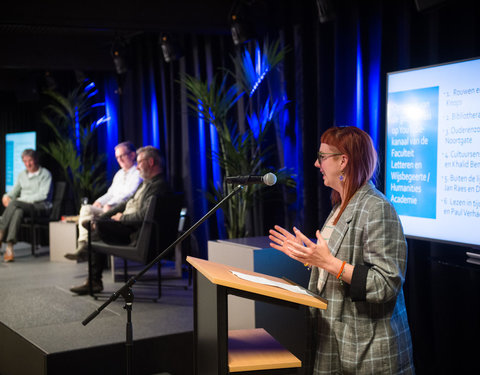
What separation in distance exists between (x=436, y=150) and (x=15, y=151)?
9.17m

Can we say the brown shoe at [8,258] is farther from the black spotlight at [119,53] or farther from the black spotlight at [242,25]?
the black spotlight at [242,25]

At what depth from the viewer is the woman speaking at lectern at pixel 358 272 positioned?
6.59 feet

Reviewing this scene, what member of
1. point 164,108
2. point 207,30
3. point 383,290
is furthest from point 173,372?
point 164,108

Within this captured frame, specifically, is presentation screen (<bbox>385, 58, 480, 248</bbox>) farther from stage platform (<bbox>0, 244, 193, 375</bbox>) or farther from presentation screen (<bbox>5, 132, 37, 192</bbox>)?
presentation screen (<bbox>5, 132, 37, 192</bbox>)

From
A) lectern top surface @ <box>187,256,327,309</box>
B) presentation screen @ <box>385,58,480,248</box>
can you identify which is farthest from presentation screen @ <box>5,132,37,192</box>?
lectern top surface @ <box>187,256,327,309</box>

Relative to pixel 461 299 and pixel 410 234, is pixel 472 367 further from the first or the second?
pixel 410 234

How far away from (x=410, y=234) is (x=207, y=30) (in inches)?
135

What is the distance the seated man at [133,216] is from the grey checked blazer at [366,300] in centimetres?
299

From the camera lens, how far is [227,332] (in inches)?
76.4

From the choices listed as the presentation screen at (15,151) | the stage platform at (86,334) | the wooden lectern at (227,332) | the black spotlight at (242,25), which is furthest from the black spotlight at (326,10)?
the presentation screen at (15,151)

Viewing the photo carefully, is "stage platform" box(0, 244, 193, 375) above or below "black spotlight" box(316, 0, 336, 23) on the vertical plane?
below

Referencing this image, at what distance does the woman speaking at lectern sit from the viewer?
2008 mm

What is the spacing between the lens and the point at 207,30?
571cm

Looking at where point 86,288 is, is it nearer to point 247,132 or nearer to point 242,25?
point 247,132
